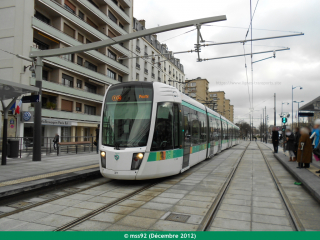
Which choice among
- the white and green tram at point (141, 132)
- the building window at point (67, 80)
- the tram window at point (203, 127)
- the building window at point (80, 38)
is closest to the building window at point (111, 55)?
the building window at point (80, 38)

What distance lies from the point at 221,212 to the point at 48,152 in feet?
41.1

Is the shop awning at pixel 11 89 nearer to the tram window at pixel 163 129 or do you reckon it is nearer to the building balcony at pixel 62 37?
the tram window at pixel 163 129

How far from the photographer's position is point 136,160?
6949mm

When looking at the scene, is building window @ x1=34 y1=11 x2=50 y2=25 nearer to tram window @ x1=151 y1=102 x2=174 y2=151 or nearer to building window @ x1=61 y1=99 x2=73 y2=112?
building window @ x1=61 y1=99 x2=73 y2=112

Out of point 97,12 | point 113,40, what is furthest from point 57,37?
point 113,40

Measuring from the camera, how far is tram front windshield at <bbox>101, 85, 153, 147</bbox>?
7129 millimetres

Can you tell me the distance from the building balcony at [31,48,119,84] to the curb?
59.4 ft

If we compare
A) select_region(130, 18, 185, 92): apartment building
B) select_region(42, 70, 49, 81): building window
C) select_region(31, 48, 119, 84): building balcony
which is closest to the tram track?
select_region(31, 48, 119, 84): building balcony

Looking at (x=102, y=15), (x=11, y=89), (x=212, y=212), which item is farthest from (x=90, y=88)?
(x=212, y=212)

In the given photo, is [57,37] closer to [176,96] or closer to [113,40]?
[113,40]

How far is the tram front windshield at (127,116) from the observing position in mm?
7129

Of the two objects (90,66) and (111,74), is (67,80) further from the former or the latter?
(111,74)

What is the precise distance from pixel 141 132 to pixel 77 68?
939 inches

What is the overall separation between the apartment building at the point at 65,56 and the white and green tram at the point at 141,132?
1383cm
